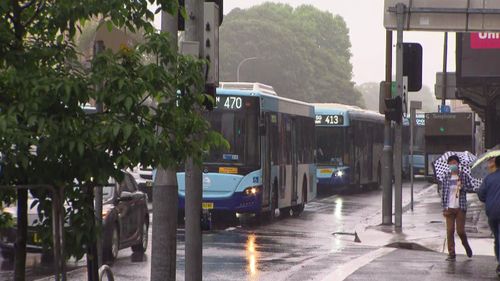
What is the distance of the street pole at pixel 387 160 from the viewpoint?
86.7 feet

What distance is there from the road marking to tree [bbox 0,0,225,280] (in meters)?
8.10

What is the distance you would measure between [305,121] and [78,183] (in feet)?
78.1

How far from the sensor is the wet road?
16516mm

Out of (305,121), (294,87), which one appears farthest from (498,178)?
(294,87)

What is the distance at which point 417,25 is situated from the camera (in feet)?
83.5

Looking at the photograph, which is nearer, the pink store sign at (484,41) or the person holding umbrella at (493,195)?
the person holding umbrella at (493,195)

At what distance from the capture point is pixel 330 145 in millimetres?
42156

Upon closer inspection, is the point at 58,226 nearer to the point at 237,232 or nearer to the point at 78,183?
the point at 78,183

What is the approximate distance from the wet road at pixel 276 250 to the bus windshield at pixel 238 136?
1438mm

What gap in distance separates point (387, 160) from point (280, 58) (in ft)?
310

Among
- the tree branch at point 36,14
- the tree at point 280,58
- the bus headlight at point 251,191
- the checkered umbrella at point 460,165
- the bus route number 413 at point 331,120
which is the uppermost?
the tree at point 280,58

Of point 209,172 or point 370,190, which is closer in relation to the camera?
point 209,172

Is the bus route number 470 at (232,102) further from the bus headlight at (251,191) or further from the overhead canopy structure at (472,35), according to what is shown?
the overhead canopy structure at (472,35)

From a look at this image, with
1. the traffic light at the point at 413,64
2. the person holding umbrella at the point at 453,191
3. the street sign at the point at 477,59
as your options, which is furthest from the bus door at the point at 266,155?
the person holding umbrella at the point at 453,191
